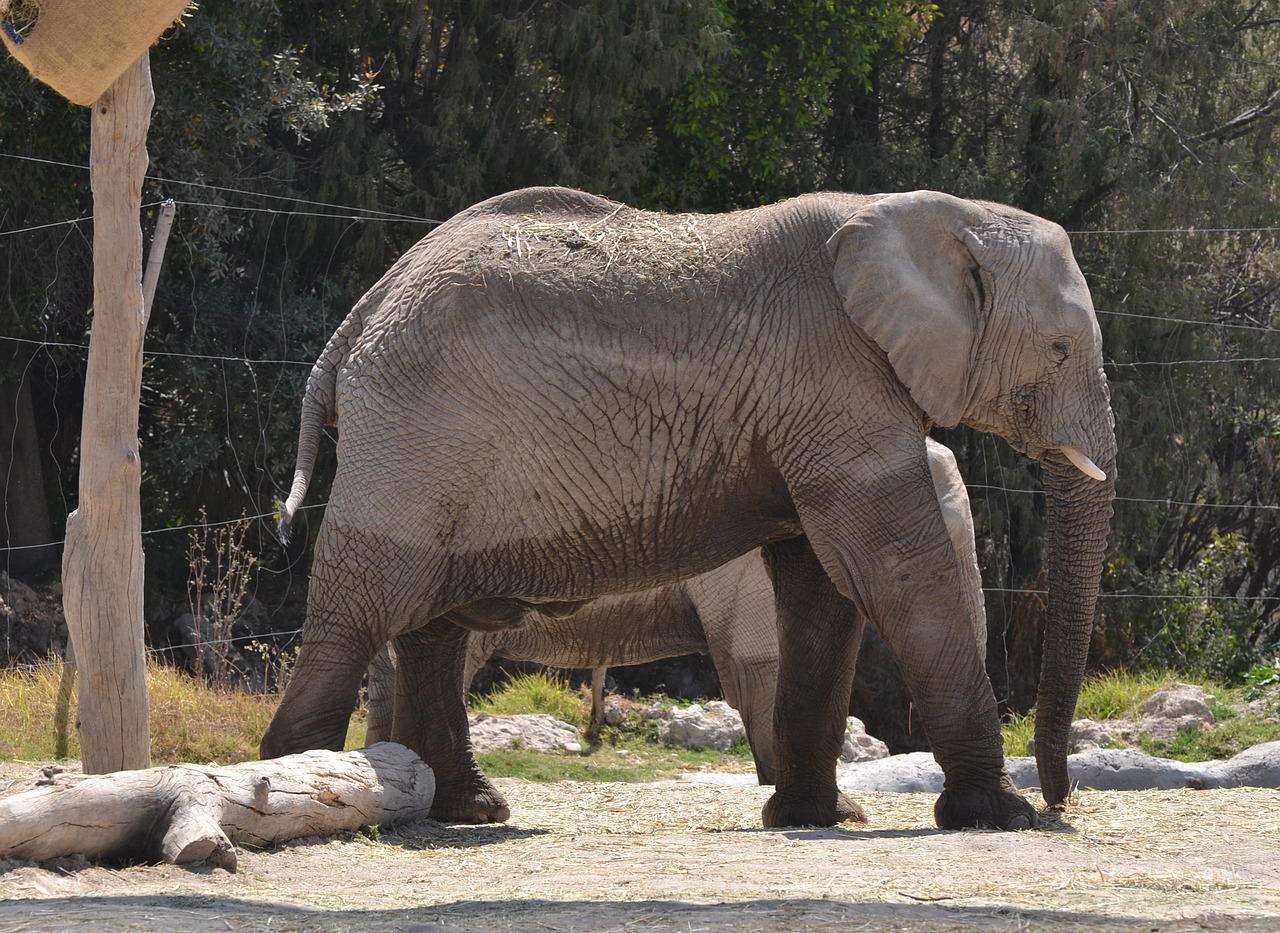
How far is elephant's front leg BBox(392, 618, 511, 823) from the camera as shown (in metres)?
7.95

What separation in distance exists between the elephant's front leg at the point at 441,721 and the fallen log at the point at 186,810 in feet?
3.88

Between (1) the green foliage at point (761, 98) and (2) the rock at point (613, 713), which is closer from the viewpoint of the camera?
(2) the rock at point (613, 713)

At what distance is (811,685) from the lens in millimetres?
7910

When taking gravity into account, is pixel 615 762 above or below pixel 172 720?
below

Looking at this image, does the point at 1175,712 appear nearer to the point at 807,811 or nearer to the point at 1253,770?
the point at 1253,770

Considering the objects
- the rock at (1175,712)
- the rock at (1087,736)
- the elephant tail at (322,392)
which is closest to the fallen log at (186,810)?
the elephant tail at (322,392)

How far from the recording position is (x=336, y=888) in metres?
5.43

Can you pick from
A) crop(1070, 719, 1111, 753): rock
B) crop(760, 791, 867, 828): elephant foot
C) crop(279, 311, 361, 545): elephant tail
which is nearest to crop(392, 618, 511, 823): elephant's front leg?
crop(279, 311, 361, 545): elephant tail

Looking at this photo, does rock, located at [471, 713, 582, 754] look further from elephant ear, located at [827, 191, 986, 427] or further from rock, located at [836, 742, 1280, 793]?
elephant ear, located at [827, 191, 986, 427]

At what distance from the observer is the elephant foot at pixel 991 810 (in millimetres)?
7031

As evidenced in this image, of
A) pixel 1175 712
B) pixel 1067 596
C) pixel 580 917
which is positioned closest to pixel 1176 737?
pixel 1175 712

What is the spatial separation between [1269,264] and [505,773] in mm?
11430

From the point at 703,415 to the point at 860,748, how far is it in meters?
5.75

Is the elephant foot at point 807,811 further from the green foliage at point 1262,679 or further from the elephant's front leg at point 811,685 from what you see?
the green foliage at point 1262,679
